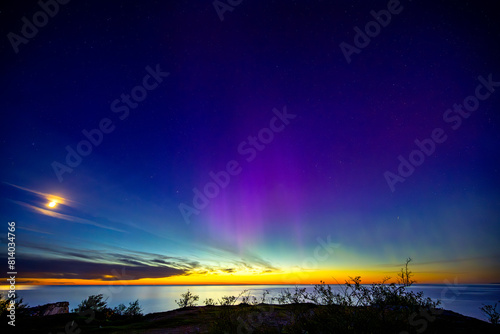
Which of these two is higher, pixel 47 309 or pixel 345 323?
pixel 345 323

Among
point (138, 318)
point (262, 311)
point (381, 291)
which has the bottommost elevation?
point (138, 318)

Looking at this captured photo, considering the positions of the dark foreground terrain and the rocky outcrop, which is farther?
the rocky outcrop

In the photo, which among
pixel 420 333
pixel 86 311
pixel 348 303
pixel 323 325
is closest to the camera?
pixel 420 333

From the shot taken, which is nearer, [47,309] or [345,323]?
[345,323]

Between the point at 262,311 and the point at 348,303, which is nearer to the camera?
the point at 348,303

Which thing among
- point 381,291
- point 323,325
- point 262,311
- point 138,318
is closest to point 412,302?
point 381,291

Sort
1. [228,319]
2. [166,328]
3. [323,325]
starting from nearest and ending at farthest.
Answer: [323,325], [228,319], [166,328]

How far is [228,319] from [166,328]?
4967mm

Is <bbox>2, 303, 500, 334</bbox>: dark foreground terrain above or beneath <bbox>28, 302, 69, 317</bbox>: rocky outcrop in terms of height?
above

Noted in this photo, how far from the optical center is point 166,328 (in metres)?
11.2

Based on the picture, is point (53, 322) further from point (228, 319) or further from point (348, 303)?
point (348, 303)

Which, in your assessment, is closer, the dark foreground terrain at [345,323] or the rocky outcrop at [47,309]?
the dark foreground terrain at [345,323]

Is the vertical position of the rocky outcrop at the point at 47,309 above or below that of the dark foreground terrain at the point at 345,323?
below

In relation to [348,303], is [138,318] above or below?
below
